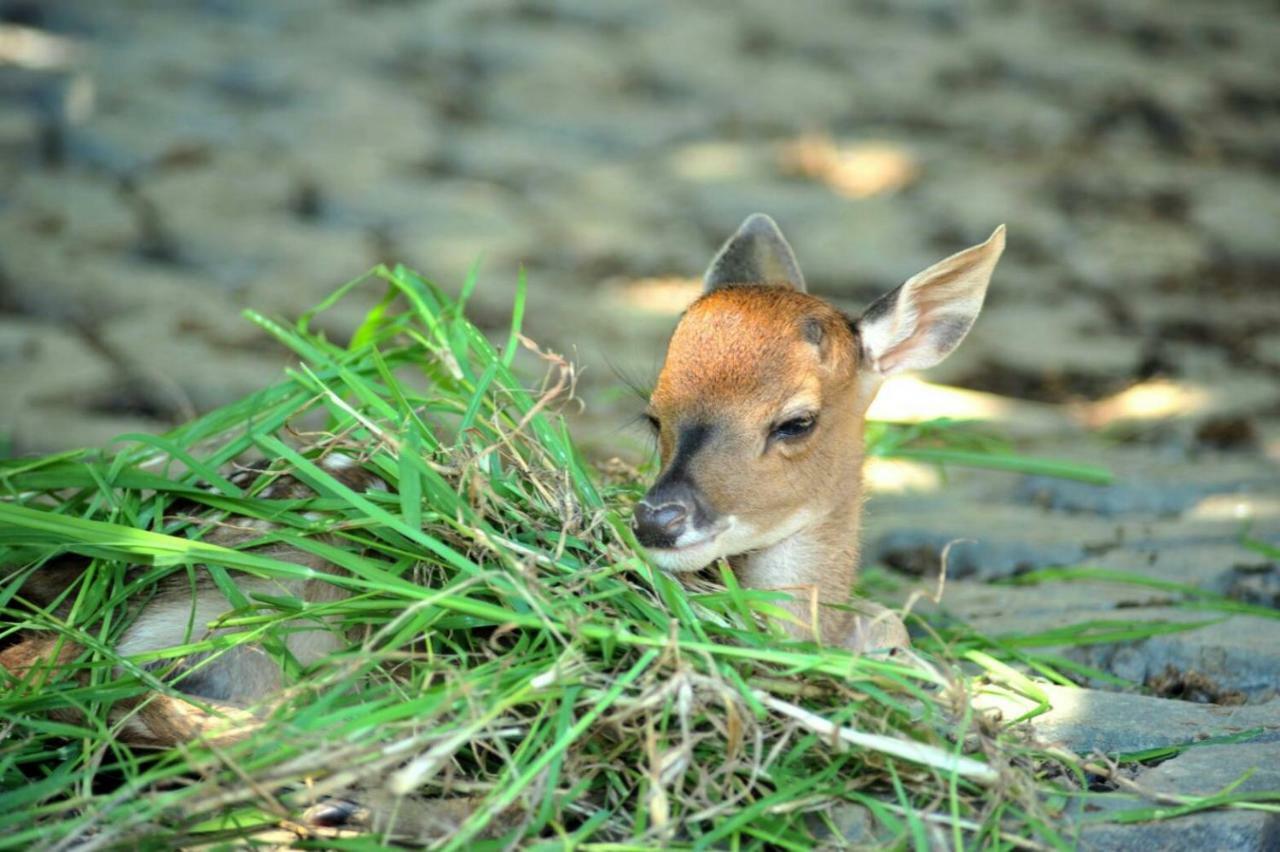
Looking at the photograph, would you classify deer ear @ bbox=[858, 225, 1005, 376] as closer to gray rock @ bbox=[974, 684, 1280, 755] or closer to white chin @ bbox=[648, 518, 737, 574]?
white chin @ bbox=[648, 518, 737, 574]

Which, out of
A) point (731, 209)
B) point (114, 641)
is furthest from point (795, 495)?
point (731, 209)

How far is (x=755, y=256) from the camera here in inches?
180

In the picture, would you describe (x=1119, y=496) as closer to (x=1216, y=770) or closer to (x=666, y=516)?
(x=1216, y=770)

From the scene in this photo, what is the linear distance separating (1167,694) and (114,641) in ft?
8.20

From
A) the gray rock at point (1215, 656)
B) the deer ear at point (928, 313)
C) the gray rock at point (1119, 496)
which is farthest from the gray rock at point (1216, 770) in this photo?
the gray rock at point (1119, 496)

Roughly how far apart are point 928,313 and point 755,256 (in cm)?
66

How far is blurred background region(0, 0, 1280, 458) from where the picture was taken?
6.44 meters

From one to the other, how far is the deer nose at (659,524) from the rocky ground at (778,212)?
36.3 inches

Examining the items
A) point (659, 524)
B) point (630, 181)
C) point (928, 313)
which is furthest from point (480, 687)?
point (630, 181)

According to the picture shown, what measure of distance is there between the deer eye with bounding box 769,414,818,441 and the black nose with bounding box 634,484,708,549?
1.04 feet

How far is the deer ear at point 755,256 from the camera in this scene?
455 cm

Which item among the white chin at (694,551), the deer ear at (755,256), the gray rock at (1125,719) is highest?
the deer ear at (755,256)

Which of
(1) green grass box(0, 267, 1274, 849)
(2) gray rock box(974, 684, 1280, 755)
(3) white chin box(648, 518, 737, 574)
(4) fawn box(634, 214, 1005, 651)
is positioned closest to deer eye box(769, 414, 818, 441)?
(4) fawn box(634, 214, 1005, 651)

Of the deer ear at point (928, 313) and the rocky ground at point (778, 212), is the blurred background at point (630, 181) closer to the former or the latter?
the rocky ground at point (778, 212)
